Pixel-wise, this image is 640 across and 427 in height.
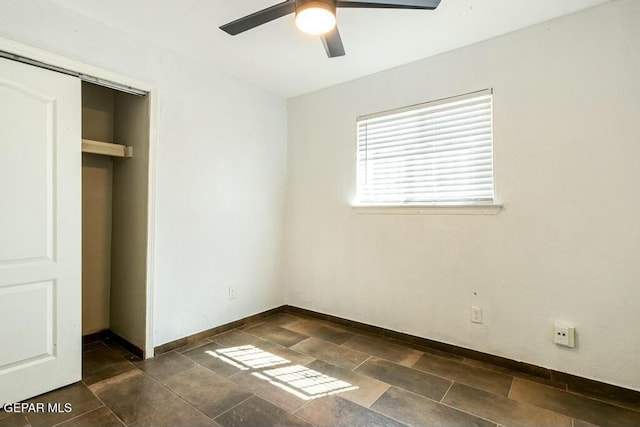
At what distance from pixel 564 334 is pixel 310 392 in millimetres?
1680

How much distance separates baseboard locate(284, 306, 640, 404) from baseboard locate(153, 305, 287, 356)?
76 centimetres

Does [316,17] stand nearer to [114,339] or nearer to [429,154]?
[429,154]

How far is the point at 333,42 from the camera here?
6.05ft

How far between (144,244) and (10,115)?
3.60ft

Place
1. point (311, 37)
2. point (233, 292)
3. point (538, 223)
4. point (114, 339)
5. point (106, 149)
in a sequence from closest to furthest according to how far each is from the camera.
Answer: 1. point (538, 223)
2. point (311, 37)
3. point (106, 149)
4. point (114, 339)
5. point (233, 292)

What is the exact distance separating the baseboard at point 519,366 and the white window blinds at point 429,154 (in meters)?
1.15

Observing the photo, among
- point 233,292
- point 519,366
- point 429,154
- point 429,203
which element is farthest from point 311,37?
point 519,366

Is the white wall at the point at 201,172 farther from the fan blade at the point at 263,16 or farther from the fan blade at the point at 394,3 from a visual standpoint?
the fan blade at the point at 394,3

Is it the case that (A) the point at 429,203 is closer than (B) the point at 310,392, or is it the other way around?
(B) the point at 310,392

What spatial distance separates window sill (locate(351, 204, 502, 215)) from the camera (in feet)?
7.74

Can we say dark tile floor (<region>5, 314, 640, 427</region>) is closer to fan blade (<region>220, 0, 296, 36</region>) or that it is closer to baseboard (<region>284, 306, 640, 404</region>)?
baseboard (<region>284, 306, 640, 404</region>)

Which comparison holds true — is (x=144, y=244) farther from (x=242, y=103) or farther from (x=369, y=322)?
(x=369, y=322)

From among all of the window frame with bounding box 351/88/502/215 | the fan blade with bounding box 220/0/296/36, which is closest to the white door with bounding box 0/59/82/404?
the fan blade with bounding box 220/0/296/36

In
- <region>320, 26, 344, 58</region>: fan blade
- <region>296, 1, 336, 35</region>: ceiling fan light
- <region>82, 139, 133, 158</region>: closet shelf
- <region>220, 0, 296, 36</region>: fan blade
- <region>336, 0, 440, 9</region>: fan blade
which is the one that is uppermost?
<region>220, 0, 296, 36</region>: fan blade
